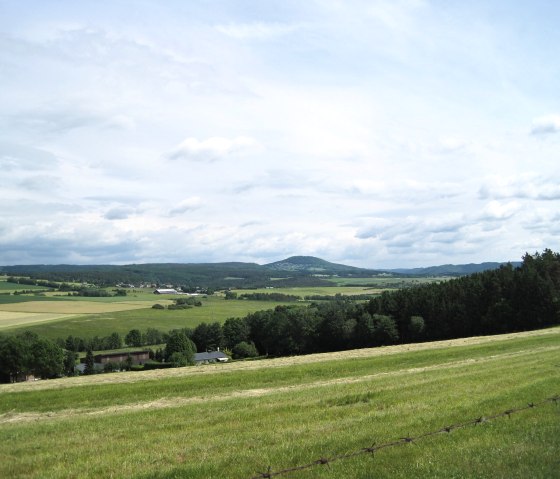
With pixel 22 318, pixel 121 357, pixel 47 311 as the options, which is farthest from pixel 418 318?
pixel 47 311

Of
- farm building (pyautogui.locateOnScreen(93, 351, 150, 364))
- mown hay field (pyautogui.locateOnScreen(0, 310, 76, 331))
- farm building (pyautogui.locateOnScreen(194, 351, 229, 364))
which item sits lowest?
farm building (pyautogui.locateOnScreen(93, 351, 150, 364))

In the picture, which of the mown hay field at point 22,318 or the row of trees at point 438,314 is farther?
the mown hay field at point 22,318

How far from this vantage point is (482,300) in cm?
Answer: 8356

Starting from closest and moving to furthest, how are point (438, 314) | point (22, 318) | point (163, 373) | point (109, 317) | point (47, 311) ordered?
point (163, 373), point (438, 314), point (22, 318), point (109, 317), point (47, 311)

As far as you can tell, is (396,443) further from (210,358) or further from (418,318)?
(210,358)

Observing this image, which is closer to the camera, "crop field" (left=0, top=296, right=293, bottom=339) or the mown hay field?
the mown hay field

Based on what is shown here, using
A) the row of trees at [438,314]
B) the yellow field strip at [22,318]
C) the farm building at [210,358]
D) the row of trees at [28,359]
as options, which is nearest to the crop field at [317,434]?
the row of trees at [438,314]

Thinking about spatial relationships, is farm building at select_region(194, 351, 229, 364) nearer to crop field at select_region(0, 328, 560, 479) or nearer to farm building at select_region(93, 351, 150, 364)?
farm building at select_region(93, 351, 150, 364)

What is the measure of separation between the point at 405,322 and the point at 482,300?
43.7ft

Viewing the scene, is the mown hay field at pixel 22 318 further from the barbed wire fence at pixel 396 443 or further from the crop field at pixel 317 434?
the barbed wire fence at pixel 396 443

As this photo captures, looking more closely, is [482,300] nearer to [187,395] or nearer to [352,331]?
[352,331]

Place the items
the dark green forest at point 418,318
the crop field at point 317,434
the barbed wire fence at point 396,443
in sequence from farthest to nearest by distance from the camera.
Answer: the dark green forest at point 418,318 < the crop field at point 317,434 < the barbed wire fence at point 396,443

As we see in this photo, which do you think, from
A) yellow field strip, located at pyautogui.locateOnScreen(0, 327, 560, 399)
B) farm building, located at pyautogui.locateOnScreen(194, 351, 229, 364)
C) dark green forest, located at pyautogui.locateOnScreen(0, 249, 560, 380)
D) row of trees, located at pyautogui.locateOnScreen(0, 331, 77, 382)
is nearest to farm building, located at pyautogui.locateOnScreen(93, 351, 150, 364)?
dark green forest, located at pyautogui.locateOnScreen(0, 249, 560, 380)

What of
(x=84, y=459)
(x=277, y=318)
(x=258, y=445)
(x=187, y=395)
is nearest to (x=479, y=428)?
(x=258, y=445)
